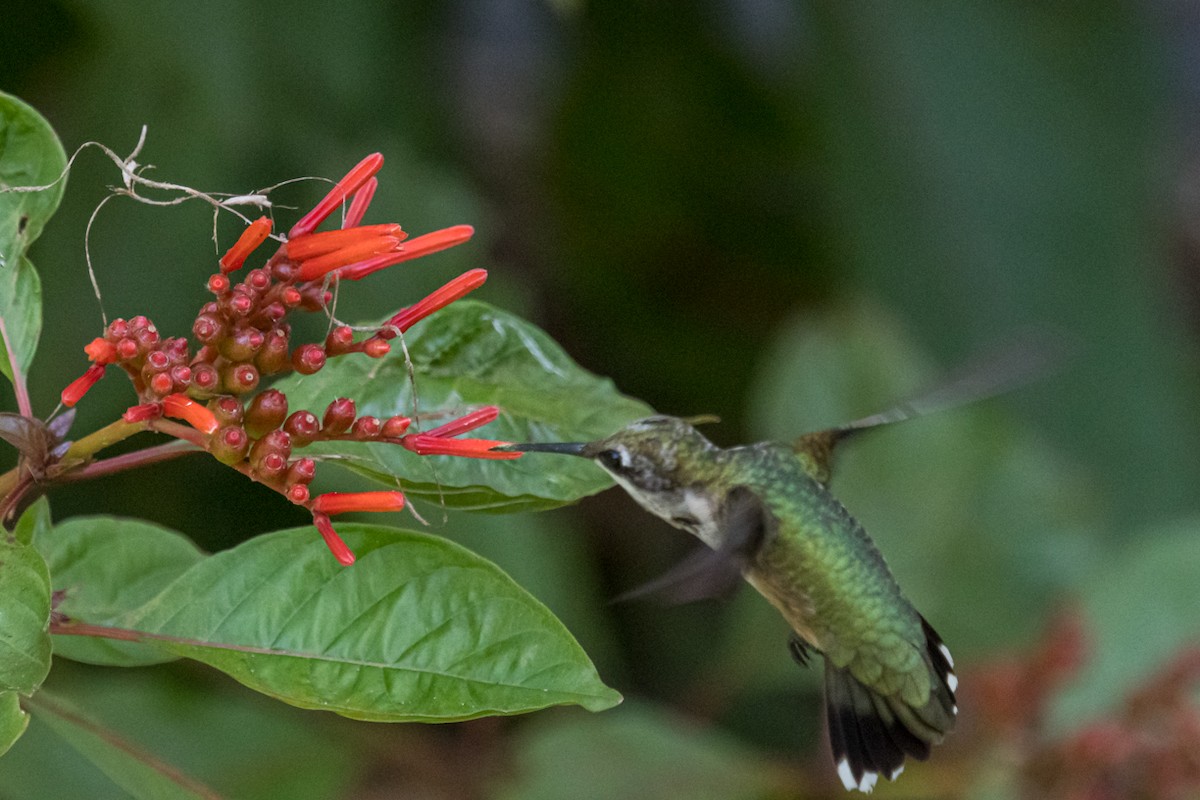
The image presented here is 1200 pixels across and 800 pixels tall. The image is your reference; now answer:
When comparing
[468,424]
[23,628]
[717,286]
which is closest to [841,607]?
[468,424]

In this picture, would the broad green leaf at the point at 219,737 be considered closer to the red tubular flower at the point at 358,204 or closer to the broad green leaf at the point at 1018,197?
the red tubular flower at the point at 358,204

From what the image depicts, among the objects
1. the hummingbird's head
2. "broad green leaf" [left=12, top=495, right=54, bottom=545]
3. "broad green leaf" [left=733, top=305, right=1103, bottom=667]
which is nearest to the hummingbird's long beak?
the hummingbird's head

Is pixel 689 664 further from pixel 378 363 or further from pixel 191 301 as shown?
pixel 378 363

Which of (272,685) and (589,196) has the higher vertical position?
(589,196)

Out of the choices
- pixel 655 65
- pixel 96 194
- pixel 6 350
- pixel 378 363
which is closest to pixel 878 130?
pixel 655 65

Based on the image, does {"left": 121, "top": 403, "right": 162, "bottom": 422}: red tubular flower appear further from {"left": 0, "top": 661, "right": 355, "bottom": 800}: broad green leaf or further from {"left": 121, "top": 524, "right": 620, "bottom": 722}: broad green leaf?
{"left": 0, "top": 661, "right": 355, "bottom": 800}: broad green leaf

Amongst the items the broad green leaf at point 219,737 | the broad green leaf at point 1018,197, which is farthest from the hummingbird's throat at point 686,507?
the broad green leaf at point 1018,197
